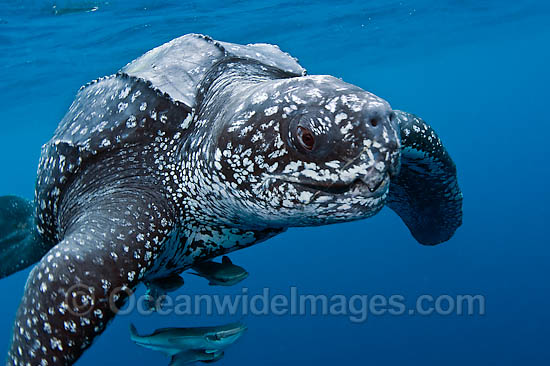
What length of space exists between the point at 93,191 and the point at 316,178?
1837 mm

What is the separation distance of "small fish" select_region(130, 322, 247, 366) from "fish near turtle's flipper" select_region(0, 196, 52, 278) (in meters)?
1.33

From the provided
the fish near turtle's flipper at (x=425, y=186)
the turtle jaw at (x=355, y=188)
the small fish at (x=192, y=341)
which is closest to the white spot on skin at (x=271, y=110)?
the turtle jaw at (x=355, y=188)

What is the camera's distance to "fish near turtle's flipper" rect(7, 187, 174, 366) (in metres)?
2.38

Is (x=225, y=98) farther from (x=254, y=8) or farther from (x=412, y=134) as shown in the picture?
(x=254, y=8)

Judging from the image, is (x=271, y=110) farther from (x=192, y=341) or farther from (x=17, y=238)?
(x=17, y=238)

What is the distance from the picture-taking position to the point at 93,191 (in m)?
3.22

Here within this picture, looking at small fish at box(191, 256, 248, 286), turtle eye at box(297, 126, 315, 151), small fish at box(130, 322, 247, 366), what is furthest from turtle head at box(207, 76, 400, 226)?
small fish at box(130, 322, 247, 366)

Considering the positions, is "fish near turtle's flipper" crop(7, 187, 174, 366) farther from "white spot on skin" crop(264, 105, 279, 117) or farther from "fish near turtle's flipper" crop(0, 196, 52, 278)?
"fish near turtle's flipper" crop(0, 196, 52, 278)

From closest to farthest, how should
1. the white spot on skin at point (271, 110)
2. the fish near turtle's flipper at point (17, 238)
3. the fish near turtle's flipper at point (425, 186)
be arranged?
the white spot on skin at point (271, 110) < the fish near turtle's flipper at point (425, 186) < the fish near turtle's flipper at point (17, 238)

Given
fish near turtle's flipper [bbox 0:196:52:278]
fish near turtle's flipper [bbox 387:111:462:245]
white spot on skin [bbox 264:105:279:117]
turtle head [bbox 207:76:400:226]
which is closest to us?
turtle head [bbox 207:76:400:226]

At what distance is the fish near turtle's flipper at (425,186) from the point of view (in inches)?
155

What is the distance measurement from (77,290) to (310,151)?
4.83 feet

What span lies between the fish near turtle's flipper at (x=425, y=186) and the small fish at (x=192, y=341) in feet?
7.59

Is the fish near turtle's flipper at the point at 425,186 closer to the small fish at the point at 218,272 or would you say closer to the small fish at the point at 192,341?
the small fish at the point at 218,272
